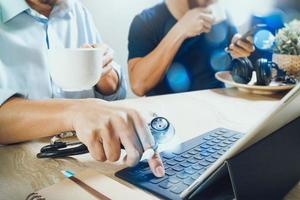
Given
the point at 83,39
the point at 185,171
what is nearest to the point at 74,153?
the point at 185,171

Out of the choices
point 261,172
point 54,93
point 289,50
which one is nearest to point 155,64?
point 54,93

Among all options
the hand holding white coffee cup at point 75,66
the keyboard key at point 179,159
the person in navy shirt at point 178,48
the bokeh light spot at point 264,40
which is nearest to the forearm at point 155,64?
the person in navy shirt at point 178,48

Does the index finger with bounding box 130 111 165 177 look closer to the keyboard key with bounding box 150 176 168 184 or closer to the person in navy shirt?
the keyboard key with bounding box 150 176 168 184

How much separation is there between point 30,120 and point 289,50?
0.93 metres

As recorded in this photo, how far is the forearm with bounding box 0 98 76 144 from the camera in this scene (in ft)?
1.81

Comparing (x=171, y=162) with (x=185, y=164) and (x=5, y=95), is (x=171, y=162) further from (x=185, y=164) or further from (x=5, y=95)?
(x=5, y=95)

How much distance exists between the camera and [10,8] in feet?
2.93

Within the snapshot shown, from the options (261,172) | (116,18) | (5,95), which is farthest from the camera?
(116,18)

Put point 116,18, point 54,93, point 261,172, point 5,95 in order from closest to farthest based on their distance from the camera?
1. point 261,172
2. point 5,95
3. point 54,93
4. point 116,18

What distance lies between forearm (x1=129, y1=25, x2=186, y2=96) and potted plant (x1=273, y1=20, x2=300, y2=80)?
362 millimetres

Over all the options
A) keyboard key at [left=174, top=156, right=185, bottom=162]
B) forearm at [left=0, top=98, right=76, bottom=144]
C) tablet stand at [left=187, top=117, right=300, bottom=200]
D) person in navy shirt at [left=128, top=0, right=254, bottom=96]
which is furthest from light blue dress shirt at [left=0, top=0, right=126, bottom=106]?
tablet stand at [left=187, top=117, right=300, bottom=200]

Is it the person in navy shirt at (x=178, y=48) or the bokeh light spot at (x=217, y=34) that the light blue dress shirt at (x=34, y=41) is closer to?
the person in navy shirt at (x=178, y=48)

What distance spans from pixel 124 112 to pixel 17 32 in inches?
25.3

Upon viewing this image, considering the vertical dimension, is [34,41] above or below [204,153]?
above
